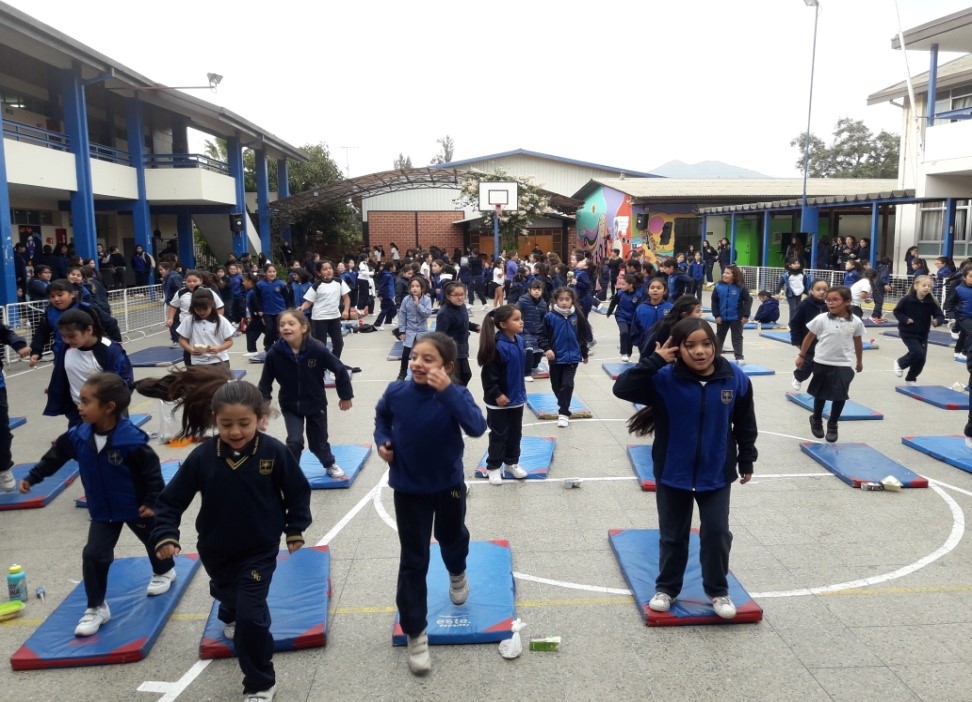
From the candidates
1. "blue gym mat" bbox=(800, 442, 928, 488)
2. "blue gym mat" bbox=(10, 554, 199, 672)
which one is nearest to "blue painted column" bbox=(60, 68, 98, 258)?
"blue gym mat" bbox=(10, 554, 199, 672)

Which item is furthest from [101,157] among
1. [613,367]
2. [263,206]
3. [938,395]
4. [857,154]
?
[857,154]

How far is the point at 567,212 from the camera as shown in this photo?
134 ft

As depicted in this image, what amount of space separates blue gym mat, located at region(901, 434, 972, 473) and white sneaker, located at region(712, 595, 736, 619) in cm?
427

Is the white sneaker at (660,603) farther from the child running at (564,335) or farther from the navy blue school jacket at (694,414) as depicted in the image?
the child running at (564,335)

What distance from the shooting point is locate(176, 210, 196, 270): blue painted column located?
29.9 m

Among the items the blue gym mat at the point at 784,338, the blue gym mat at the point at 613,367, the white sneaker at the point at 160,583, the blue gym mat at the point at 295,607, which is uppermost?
the blue gym mat at the point at 784,338

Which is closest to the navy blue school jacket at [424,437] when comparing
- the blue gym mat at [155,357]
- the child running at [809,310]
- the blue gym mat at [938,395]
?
the child running at [809,310]

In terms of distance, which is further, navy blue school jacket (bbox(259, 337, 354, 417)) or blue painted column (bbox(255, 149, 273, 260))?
blue painted column (bbox(255, 149, 273, 260))

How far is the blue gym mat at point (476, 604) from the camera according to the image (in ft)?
14.9

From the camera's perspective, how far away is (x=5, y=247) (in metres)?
16.6

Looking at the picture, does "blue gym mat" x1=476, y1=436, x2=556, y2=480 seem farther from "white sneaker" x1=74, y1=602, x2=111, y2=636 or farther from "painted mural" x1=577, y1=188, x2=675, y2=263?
"painted mural" x1=577, y1=188, x2=675, y2=263

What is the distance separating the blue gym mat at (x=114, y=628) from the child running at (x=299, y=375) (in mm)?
1726

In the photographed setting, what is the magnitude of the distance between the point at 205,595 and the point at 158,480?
3.18 feet

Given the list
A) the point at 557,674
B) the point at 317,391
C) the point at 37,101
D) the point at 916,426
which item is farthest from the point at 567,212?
the point at 557,674
